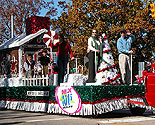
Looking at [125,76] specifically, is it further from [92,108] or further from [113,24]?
[113,24]

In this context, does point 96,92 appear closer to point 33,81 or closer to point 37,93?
point 37,93

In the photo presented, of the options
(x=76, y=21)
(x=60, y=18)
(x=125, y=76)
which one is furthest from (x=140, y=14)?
(x=125, y=76)

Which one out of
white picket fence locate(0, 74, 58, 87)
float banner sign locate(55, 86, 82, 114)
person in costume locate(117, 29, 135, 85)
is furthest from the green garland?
white picket fence locate(0, 74, 58, 87)

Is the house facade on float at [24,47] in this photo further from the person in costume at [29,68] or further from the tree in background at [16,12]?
the tree in background at [16,12]

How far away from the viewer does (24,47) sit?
19234 millimetres

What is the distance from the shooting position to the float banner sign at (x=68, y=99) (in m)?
8.62

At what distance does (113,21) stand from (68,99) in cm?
1874

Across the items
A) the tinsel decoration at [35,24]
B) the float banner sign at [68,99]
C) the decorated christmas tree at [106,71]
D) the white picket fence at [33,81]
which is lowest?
the float banner sign at [68,99]

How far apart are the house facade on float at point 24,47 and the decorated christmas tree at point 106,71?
29.1 feet

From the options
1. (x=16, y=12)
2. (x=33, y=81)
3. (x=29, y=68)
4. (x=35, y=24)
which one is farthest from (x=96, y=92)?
(x=16, y=12)

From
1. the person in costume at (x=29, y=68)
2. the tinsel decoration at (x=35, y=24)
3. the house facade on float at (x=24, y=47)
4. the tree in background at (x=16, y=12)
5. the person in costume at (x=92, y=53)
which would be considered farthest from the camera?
the tree in background at (x=16, y=12)

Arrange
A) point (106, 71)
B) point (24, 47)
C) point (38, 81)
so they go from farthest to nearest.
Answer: point (24, 47) < point (38, 81) < point (106, 71)

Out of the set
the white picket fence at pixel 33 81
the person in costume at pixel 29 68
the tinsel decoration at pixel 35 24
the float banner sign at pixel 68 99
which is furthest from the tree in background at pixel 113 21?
the float banner sign at pixel 68 99

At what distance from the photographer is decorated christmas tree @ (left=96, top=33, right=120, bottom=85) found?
9992mm
